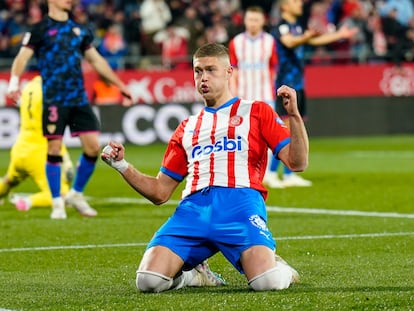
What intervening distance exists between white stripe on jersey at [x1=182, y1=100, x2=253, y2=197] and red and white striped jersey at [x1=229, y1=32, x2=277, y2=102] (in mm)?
8231

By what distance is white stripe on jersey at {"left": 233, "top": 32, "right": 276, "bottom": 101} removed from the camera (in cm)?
1541

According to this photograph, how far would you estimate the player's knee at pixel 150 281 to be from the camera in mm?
6824

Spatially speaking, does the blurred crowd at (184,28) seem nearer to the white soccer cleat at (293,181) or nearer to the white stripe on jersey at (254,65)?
the white stripe on jersey at (254,65)

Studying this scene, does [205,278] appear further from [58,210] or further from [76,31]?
[76,31]

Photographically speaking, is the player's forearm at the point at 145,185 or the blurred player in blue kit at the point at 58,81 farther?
the blurred player in blue kit at the point at 58,81

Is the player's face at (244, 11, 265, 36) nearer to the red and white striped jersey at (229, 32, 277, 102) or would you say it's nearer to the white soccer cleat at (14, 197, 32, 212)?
the red and white striped jersey at (229, 32, 277, 102)

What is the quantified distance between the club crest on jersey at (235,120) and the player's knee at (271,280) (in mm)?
932

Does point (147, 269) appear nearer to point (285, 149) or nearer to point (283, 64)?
point (285, 149)

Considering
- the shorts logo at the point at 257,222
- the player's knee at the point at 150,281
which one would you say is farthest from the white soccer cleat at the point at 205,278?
the shorts logo at the point at 257,222

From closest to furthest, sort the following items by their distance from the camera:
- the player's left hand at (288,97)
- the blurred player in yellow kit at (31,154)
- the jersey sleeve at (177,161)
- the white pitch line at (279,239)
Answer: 1. the player's left hand at (288,97)
2. the jersey sleeve at (177,161)
3. the white pitch line at (279,239)
4. the blurred player in yellow kit at (31,154)

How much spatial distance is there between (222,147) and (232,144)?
0.22 ft

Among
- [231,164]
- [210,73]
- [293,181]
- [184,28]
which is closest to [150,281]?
[231,164]

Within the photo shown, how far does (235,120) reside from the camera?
23.5 feet

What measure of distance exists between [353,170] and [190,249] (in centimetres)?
1022
